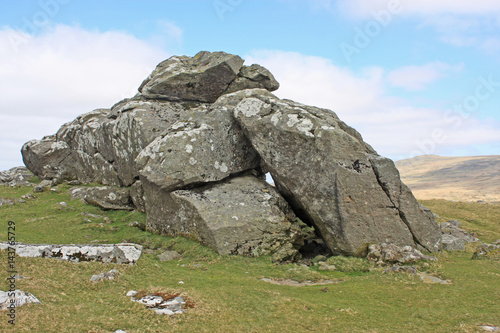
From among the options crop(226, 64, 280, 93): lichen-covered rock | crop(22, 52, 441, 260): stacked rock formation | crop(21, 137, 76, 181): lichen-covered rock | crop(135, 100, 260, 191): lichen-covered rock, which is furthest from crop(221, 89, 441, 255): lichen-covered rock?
crop(21, 137, 76, 181): lichen-covered rock

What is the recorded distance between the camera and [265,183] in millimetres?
23484

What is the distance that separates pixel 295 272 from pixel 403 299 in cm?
486

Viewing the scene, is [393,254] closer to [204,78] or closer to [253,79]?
[253,79]

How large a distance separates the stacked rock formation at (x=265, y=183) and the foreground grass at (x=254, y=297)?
1798 millimetres

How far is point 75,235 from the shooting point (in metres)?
22.4

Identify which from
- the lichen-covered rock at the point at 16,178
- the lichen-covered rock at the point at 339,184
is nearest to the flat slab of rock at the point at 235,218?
the lichen-covered rock at the point at 339,184

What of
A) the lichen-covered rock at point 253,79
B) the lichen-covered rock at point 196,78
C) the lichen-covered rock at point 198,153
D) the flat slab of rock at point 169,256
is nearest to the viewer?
the flat slab of rock at point 169,256

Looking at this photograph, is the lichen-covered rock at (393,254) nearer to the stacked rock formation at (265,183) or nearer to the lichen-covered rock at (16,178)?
the stacked rock formation at (265,183)

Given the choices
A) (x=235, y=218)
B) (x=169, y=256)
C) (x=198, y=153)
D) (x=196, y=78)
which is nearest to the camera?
(x=169, y=256)

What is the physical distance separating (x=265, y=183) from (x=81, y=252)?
41.2 ft

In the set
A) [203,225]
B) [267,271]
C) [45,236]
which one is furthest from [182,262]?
[45,236]

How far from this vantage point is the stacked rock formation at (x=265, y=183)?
19.2 meters

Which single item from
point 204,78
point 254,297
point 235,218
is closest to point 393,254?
point 235,218

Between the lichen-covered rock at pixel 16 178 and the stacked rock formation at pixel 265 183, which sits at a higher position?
the lichen-covered rock at pixel 16 178
